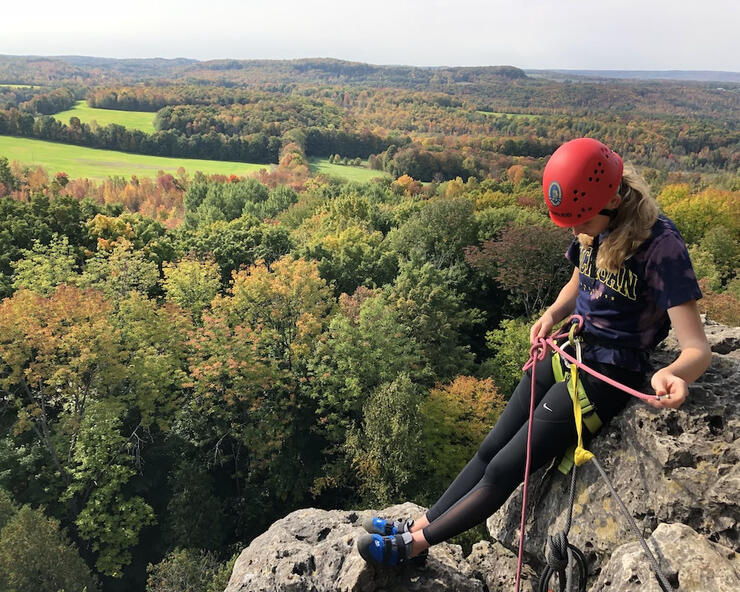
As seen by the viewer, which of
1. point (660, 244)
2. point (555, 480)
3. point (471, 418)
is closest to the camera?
point (660, 244)

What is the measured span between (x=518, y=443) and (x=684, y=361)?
1565mm

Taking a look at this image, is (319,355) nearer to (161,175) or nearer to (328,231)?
(328,231)

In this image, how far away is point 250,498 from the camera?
19.2 metres

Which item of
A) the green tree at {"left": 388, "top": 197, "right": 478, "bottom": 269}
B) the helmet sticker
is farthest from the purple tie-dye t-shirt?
the green tree at {"left": 388, "top": 197, "right": 478, "bottom": 269}

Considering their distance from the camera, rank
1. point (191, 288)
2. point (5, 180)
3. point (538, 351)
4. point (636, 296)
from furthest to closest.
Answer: point (5, 180), point (191, 288), point (538, 351), point (636, 296)

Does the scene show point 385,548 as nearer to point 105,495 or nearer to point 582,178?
point 582,178

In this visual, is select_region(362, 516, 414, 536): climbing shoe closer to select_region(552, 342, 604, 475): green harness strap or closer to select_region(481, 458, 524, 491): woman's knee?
select_region(481, 458, 524, 491): woman's knee

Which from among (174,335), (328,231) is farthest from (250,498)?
(328,231)

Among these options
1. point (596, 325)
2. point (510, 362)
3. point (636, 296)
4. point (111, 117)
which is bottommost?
point (510, 362)

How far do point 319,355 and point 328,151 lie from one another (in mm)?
107183

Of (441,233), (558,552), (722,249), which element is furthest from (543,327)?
(722,249)

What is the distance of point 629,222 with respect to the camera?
3.87 meters

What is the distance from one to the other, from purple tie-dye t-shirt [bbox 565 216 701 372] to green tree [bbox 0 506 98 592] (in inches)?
589

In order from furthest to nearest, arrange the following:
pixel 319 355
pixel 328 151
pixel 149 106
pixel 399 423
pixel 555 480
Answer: pixel 149 106 < pixel 328 151 < pixel 319 355 < pixel 399 423 < pixel 555 480
